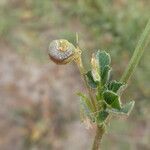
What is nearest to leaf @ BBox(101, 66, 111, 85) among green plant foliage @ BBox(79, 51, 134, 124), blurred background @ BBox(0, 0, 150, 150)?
green plant foliage @ BBox(79, 51, 134, 124)

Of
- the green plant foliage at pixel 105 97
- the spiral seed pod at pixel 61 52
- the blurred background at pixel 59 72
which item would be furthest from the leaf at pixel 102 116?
the blurred background at pixel 59 72

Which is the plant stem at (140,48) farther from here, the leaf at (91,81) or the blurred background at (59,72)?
the blurred background at (59,72)

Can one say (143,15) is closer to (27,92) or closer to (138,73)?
(138,73)

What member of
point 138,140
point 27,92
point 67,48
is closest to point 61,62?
point 67,48

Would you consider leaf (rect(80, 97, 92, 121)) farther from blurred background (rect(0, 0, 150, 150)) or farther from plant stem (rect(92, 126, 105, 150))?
blurred background (rect(0, 0, 150, 150))

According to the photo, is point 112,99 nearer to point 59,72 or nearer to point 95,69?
point 95,69
